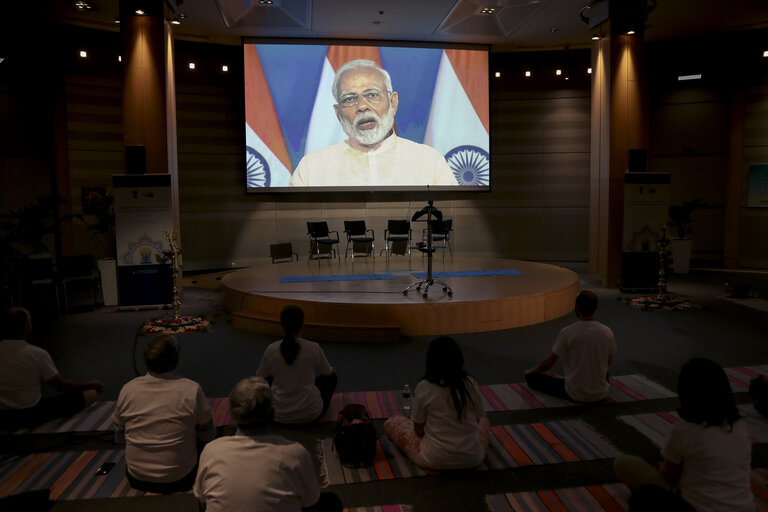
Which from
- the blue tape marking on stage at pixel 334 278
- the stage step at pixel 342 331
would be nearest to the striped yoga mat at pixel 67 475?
the stage step at pixel 342 331

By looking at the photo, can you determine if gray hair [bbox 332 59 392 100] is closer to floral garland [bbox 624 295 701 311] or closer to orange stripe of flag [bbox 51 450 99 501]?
floral garland [bbox 624 295 701 311]

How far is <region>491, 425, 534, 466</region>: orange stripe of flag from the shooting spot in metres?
3.03

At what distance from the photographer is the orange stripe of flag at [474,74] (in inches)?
439

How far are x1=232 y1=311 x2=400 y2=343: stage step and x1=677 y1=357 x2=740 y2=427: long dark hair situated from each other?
377cm

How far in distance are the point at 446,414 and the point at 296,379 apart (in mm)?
1102

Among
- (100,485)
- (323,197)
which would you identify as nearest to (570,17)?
(323,197)

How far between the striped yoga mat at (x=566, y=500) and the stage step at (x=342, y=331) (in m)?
3.08

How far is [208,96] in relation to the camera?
10945 millimetres

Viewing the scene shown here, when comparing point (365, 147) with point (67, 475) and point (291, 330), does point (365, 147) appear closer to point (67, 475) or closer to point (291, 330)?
point (291, 330)

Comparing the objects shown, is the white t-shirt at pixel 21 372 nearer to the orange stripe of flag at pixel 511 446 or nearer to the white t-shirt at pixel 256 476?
the white t-shirt at pixel 256 476

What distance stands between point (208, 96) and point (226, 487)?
33.9ft

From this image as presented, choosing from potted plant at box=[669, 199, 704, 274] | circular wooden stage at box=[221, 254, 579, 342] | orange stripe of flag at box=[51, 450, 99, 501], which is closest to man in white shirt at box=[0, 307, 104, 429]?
orange stripe of flag at box=[51, 450, 99, 501]

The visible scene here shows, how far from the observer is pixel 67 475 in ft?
9.62

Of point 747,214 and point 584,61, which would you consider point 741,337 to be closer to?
point 747,214
